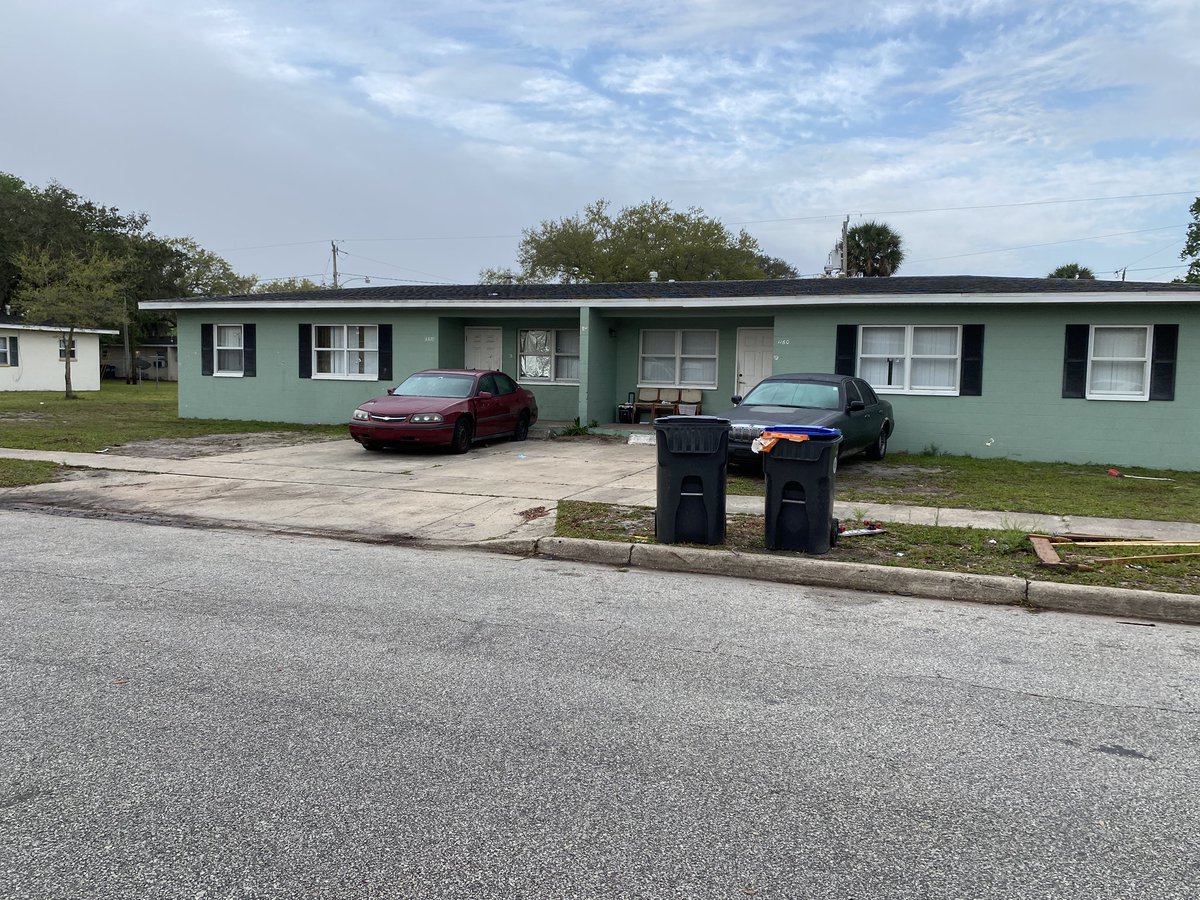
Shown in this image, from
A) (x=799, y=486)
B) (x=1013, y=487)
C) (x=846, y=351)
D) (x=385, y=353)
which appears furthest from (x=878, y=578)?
(x=385, y=353)

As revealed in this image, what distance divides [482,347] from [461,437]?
7.03 m

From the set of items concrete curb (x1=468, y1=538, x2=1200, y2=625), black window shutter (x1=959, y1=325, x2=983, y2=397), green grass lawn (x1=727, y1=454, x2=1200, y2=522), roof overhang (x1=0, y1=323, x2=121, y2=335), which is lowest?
concrete curb (x1=468, y1=538, x2=1200, y2=625)

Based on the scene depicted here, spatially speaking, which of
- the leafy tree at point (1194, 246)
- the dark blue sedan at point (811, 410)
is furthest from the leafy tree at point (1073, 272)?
the dark blue sedan at point (811, 410)

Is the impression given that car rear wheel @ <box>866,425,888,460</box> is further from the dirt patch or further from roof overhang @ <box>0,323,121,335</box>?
roof overhang @ <box>0,323,121,335</box>

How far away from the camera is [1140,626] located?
20.4 ft

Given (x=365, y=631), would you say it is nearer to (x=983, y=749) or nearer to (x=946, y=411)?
(x=983, y=749)

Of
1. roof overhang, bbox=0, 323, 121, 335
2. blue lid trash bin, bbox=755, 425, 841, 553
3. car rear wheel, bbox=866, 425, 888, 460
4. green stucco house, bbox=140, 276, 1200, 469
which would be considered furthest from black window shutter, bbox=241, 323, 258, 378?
blue lid trash bin, bbox=755, 425, 841, 553

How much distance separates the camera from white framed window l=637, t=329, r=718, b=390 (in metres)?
21.0

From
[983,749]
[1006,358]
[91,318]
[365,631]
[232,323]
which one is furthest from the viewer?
[91,318]

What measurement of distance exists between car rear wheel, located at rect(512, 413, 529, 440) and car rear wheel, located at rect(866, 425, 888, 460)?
6623 mm

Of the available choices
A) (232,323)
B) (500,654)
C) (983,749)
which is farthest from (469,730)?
(232,323)

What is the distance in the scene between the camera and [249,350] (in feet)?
73.8

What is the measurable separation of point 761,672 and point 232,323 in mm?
20847

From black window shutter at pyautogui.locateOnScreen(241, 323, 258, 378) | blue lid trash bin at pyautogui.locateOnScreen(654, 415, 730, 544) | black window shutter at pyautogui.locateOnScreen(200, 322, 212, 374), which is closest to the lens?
blue lid trash bin at pyautogui.locateOnScreen(654, 415, 730, 544)
